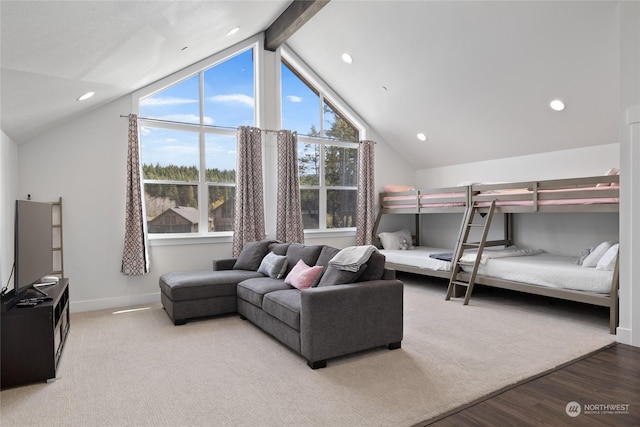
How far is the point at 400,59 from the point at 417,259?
2820 millimetres

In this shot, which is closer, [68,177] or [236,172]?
[68,177]

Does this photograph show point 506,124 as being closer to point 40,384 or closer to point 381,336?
point 381,336

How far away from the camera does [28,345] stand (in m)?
2.72

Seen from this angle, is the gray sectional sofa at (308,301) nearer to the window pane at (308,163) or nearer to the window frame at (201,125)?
the window frame at (201,125)

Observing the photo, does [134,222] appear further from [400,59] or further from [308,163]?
[400,59]

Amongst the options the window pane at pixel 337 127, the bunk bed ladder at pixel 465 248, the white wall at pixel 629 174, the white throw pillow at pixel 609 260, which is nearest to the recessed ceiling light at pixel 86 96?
the window pane at pixel 337 127

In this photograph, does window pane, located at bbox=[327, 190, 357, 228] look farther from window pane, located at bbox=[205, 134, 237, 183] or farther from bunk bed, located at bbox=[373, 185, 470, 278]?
window pane, located at bbox=[205, 134, 237, 183]

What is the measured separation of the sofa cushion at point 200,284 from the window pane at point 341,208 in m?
2.52

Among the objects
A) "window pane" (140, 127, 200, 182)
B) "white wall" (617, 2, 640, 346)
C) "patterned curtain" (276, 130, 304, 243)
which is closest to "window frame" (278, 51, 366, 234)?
"patterned curtain" (276, 130, 304, 243)

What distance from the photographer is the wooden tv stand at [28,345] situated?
8.74 feet

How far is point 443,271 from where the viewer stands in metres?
5.50

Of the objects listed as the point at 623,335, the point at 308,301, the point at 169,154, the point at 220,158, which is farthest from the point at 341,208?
the point at 623,335

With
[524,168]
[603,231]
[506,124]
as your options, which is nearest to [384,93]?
[506,124]

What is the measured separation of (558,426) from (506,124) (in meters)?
4.21
